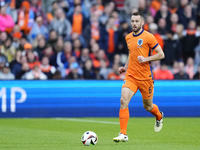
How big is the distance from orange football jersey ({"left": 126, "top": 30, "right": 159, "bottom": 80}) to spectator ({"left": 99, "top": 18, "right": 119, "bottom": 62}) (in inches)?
255

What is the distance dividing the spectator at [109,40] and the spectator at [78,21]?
0.71 metres

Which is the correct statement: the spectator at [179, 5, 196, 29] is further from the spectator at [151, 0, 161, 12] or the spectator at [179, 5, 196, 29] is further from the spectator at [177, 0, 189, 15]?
the spectator at [151, 0, 161, 12]

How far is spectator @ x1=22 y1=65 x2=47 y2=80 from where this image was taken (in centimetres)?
1227

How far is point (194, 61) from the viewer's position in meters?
13.9

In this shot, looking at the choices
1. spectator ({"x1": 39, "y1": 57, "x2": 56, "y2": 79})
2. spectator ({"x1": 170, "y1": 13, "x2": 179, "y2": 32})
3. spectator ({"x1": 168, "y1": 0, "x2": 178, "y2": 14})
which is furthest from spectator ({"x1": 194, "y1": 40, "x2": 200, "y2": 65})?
spectator ({"x1": 39, "y1": 57, "x2": 56, "y2": 79})

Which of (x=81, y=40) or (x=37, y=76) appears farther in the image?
(x=81, y=40)

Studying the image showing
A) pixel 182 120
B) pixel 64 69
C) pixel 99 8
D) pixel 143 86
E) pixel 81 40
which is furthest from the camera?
pixel 99 8

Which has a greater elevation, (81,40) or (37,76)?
(81,40)

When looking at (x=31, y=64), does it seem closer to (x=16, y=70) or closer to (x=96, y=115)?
(x=16, y=70)

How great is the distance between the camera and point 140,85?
286 inches

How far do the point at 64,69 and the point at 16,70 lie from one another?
1.46 metres

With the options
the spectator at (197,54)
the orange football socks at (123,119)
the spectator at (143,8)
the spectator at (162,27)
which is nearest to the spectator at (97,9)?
the spectator at (143,8)

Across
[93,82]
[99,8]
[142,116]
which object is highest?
[99,8]

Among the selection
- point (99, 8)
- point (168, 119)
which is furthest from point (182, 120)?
point (99, 8)
